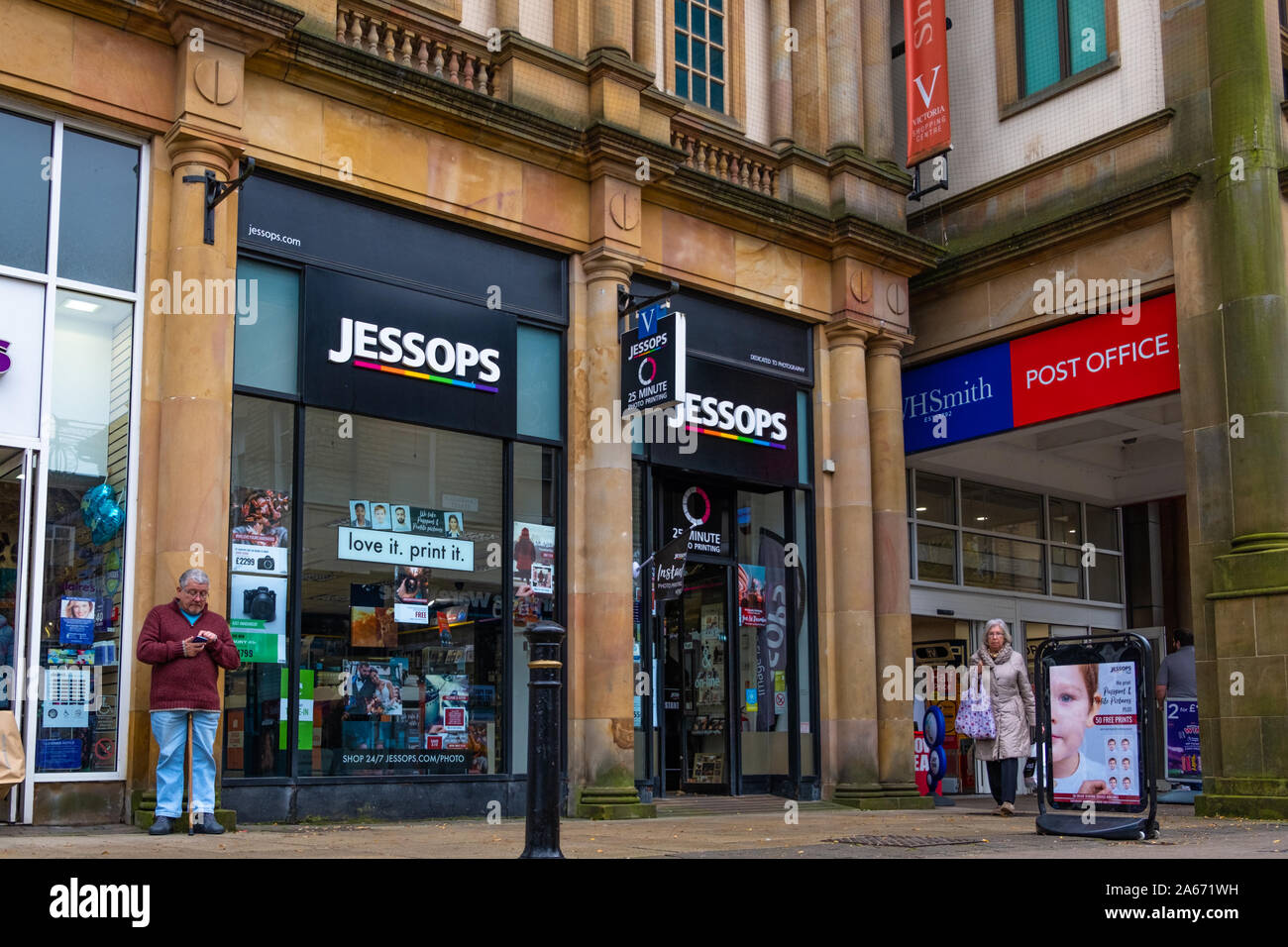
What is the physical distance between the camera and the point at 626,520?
13359 millimetres

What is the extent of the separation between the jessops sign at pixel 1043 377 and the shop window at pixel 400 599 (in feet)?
21.0

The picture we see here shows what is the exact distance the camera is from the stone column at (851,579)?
50.0 feet

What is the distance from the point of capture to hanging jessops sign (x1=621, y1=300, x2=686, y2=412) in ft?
42.1

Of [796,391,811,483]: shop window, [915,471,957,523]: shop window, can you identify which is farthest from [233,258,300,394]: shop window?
[915,471,957,523]: shop window

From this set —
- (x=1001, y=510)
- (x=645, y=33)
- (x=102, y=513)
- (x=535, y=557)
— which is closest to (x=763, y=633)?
(x=535, y=557)

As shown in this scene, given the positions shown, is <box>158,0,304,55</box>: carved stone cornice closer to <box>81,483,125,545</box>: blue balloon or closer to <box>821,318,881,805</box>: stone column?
<box>81,483,125,545</box>: blue balloon

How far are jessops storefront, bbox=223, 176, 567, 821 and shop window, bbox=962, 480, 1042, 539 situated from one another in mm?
8239

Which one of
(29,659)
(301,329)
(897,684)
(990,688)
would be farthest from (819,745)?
(29,659)

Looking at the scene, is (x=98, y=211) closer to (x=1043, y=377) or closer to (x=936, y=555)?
(x=1043, y=377)

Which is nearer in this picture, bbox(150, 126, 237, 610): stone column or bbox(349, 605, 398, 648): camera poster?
bbox(150, 126, 237, 610): stone column

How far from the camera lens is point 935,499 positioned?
758 inches

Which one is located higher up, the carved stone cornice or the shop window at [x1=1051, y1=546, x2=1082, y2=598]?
the carved stone cornice

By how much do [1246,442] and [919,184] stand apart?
19.3ft
